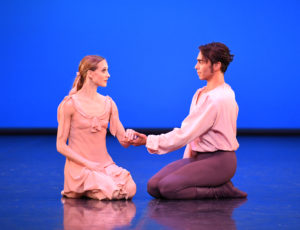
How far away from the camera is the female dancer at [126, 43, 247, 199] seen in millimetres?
4141

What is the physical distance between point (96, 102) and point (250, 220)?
1559mm

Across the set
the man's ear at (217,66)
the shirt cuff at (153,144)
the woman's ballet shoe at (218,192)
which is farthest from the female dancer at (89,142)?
the man's ear at (217,66)

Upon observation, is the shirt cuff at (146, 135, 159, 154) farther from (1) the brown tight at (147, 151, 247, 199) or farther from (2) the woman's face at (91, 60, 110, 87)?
(2) the woman's face at (91, 60, 110, 87)

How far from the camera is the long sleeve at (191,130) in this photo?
4.12 metres

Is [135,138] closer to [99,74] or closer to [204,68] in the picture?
[99,74]

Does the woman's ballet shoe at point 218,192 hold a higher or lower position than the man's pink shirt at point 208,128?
lower

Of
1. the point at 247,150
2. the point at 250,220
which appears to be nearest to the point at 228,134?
the point at 250,220

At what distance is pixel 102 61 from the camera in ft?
14.2

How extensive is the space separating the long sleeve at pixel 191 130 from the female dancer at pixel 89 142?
327 millimetres

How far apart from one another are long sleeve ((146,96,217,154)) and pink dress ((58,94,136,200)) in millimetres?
324

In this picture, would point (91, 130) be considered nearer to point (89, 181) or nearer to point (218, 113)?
point (89, 181)

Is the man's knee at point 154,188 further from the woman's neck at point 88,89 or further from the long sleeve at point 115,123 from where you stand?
the woman's neck at point 88,89

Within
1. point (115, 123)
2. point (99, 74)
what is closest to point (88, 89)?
point (99, 74)

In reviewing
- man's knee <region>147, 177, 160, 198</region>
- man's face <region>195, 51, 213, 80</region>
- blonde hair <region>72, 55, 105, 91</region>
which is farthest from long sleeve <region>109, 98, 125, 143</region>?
man's face <region>195, 51, 213, 80</region>
